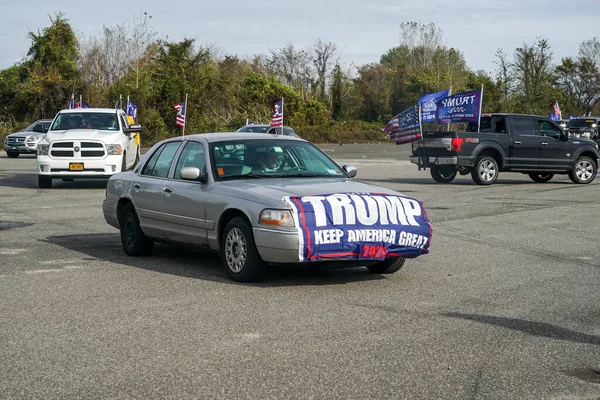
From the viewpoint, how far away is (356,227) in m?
8.67

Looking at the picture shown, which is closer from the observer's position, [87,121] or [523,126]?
[87,121]

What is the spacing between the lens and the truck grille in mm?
20984

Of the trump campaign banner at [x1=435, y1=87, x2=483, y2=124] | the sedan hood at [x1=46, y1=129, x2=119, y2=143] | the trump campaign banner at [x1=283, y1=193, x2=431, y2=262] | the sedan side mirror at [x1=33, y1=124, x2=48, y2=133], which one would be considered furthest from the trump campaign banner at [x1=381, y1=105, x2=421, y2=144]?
the sedan side mirror at [x1=33, y1=124, x2=48, y2=133]

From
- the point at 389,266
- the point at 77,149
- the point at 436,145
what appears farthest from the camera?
the point at 436,145

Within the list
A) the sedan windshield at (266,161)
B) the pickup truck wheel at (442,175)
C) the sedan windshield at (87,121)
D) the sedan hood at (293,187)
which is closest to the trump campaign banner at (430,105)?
the pickup truck wheel at (442,175)

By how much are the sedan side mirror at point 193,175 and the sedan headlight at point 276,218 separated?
124 cm

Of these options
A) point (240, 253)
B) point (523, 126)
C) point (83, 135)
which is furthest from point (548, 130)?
point (240, 253)

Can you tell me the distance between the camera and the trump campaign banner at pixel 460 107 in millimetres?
25531

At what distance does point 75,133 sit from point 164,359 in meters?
15.9

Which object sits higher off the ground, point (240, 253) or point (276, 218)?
point (276, 218)

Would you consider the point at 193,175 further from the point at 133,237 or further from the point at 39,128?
the point at 39,128

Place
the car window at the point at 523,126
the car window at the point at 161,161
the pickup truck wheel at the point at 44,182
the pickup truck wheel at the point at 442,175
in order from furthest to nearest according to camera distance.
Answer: the pickup truck wheel at the point at 442,175
the car window at the point at 523,126
the pickup truck wheel at the point at 44,182
the car window at the point at 161,161

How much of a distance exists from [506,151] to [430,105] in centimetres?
397

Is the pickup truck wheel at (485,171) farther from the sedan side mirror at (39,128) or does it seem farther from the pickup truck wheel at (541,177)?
the sedan side mirror at (39,128)
